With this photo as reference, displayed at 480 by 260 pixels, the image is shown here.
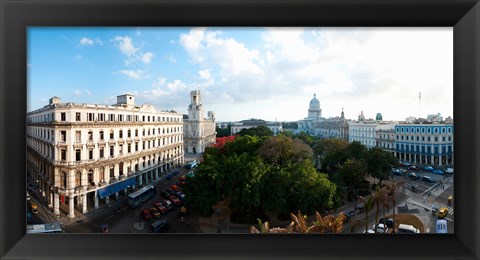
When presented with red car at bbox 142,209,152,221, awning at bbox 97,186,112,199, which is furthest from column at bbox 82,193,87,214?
red car at bbox 142,209,152,221

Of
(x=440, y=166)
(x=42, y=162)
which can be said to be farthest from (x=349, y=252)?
(x=42, y=162)

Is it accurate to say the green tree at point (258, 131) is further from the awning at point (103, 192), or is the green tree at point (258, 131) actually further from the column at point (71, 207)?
the column at point (71, 207)

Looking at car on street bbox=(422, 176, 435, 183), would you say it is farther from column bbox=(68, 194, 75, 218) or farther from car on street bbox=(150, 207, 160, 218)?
column bbox=(68, 194, 75, 218)

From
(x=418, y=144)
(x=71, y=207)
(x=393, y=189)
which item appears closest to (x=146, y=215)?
(x=71, y=207)

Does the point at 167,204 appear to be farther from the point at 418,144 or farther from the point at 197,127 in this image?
the point at 418,144

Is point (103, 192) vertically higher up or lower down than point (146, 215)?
higher up

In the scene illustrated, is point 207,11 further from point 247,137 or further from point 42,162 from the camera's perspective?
point 247,137
